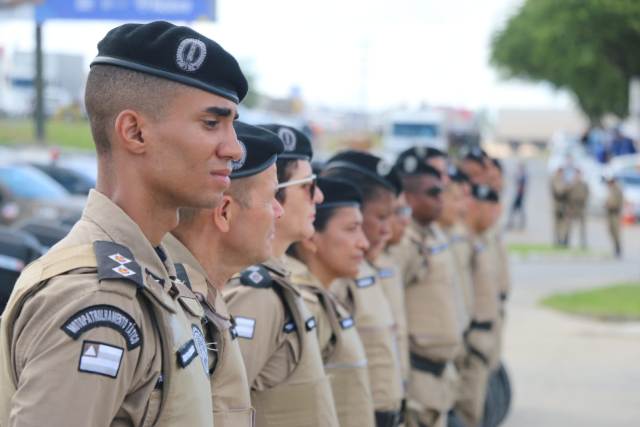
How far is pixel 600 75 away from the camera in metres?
69.0

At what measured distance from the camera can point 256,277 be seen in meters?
3.96

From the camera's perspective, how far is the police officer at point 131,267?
2279 mm

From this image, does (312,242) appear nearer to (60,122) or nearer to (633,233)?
(633,233)

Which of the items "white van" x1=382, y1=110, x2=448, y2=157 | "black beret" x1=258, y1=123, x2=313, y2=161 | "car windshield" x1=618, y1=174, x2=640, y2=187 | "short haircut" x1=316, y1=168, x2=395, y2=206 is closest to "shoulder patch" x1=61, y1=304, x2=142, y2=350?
"black beret" x1=258, y1=123, x2=313, y2=161

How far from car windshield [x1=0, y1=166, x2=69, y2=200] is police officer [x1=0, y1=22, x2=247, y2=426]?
1430 centimetres

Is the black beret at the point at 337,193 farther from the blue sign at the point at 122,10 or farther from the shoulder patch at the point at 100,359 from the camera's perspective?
the blue sign at the point at 122,10

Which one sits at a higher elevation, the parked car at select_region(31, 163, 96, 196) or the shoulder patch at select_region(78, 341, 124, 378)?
the shoulder patch at select_region(78, 341, 124, 378)

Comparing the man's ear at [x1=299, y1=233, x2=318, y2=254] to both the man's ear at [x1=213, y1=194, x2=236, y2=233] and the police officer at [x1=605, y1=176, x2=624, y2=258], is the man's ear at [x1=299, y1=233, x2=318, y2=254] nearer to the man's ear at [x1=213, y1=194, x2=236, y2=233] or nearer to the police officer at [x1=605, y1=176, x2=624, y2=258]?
the man's ear at [x1=213, y1=194, x2=236, y2=233]

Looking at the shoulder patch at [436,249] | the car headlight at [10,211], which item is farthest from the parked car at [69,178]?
the shoulder patch at [436,249]

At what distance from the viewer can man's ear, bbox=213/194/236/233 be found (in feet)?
11.6

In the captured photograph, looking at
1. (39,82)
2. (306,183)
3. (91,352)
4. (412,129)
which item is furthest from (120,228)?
(412,129)

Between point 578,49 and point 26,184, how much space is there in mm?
49448

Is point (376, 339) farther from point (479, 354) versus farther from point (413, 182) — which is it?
point (479, 354)

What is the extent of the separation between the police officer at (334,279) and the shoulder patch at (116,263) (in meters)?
1.98
